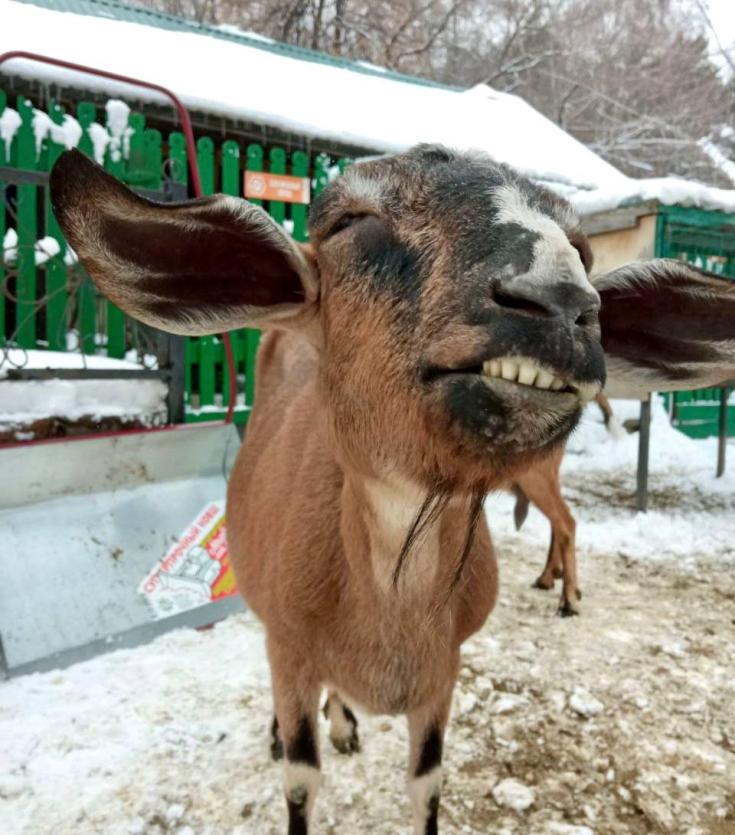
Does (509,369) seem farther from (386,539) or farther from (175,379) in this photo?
(175,379)

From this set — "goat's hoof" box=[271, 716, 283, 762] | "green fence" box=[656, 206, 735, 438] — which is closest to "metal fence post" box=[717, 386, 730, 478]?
"green fence" box=[656, 206, 735, 438]

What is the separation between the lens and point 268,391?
3.51 metres

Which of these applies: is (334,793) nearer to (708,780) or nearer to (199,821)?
(199,821)

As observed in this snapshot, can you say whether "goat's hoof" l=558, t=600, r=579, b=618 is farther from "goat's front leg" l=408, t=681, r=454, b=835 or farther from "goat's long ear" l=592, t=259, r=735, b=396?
"goat's long ear" l=592, t=259, r=735, b=396

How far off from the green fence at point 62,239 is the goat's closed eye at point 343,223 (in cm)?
330

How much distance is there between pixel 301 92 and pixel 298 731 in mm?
8547

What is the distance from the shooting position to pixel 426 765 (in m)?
2.27

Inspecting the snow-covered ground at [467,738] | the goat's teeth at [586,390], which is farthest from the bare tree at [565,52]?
the goat's teeth at [586,390]

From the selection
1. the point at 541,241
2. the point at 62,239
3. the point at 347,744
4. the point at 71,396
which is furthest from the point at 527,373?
the point at 62,239

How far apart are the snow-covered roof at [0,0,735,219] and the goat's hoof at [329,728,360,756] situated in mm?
4710

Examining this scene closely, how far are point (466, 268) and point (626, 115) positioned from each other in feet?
72.0

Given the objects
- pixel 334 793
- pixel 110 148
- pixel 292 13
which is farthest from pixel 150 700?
pixel 292 13

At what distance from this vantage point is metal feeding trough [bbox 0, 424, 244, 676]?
11.2 ft

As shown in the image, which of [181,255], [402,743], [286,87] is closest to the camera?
[181,255]
